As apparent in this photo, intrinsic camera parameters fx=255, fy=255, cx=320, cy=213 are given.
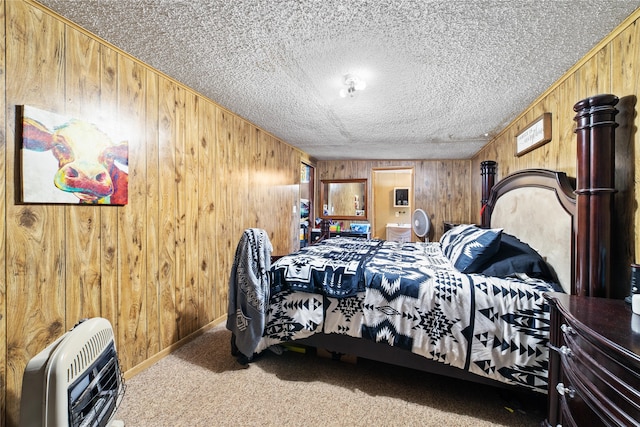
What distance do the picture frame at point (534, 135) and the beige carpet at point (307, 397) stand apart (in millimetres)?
1945

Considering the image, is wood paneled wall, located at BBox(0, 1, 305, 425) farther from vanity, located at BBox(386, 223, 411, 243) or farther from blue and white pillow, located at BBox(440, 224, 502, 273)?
vanity, located at BBox(386, 223, 411, 243)

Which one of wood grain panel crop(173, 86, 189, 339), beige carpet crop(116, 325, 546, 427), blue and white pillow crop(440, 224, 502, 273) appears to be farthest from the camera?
wood grain panel crop(173, 86, 189, 339)

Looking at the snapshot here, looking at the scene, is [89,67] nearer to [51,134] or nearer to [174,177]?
[51,134]

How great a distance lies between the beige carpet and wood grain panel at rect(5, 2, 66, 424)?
64cm

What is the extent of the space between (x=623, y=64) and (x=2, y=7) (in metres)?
3.13

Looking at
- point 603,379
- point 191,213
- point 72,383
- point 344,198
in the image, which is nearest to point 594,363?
point 603,379

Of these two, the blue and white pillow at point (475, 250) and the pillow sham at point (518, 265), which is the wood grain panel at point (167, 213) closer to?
the blue and white pillow at point (475, 250)

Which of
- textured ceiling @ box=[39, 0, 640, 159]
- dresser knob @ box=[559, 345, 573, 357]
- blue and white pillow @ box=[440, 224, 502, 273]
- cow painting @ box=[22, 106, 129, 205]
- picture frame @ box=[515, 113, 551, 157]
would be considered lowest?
dresser knob @ box=[559, 345, 573, 357]

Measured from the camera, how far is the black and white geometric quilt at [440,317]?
4.90 feet

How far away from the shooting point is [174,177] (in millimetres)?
2137

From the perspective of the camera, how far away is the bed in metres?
1.37

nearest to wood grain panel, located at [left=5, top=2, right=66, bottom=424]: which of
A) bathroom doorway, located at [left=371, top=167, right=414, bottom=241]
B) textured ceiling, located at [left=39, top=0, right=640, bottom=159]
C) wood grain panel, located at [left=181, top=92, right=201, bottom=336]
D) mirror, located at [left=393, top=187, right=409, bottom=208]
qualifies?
textured ceiling, located at [left=39, top=0, right=640, bottom=159]

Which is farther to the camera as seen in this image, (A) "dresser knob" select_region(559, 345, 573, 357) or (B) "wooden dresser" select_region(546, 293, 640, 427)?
(A) "dresser knob" select_region(559, 345, 573, 357)

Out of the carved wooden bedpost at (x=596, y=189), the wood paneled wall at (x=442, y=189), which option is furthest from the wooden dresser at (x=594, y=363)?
the wood paneled wall at (x=442, y=189)
